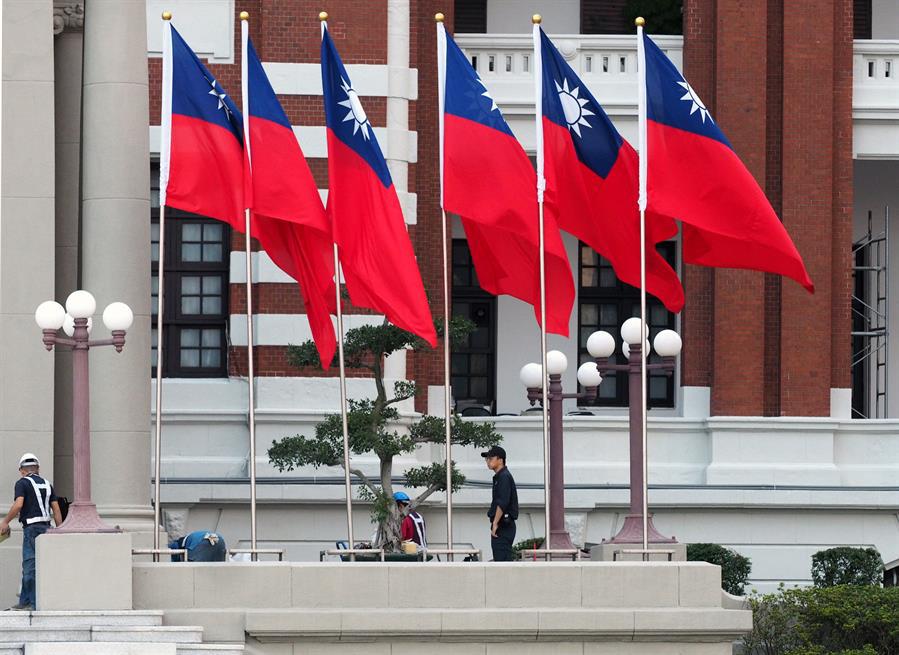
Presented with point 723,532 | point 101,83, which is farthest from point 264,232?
point 723,532

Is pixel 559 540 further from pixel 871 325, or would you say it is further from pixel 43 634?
pixel 871 325

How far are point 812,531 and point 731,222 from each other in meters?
10.5

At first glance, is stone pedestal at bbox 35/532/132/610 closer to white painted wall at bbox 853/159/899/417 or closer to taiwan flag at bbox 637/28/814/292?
taiwan flag at bbox 637/28/814/292

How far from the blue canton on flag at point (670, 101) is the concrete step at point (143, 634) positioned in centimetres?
805

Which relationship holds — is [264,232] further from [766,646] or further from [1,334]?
[766,646]

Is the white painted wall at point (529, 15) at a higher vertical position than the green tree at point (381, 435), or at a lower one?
higher

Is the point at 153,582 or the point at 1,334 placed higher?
the point at 1,334

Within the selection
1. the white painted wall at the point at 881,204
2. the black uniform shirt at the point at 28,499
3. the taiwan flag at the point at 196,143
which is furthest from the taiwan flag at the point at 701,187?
the white painted wall at the point at 881,204

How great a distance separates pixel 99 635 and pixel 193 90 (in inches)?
257

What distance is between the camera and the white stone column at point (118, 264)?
25438 mm

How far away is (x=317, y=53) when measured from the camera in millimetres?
33062

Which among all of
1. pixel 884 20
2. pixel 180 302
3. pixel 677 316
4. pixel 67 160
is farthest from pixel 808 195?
pixel 67 160

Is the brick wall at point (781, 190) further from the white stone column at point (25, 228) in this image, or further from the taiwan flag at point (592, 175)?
the white stone column at point (25, 228)

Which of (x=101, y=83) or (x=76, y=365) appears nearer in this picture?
(x=76, y=365)
